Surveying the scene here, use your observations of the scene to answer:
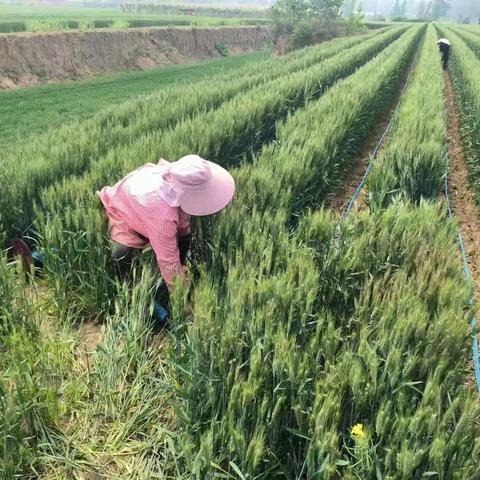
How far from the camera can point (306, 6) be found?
30.8 metres

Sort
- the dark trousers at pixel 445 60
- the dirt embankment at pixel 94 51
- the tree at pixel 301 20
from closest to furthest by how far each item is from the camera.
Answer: the dirt embankment at pixel 94 51, the dark trousers at pixel 445 60, the tree at pixel 301 20

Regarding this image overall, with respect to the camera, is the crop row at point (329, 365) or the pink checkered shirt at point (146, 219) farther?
the pink checkered shirt at point (146, 219)

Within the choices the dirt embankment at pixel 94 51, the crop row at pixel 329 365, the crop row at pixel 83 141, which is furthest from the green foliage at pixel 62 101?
the crop row at pixel 329 365

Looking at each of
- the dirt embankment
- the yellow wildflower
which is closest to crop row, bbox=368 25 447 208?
the yellow wildflower

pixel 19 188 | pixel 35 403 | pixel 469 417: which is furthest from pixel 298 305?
pixel 19 188

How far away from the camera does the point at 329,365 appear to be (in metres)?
1.78

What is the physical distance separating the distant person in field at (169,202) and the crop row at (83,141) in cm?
153

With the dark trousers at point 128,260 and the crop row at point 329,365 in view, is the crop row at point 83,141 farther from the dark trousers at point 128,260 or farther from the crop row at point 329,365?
the crop row at point 329,365

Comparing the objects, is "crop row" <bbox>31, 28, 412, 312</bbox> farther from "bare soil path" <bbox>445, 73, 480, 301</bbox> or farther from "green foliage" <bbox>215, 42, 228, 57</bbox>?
"green foliage" <bbox>215, 42, 228, 57</bbox>

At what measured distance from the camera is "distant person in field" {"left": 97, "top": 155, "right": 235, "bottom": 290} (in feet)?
8.33

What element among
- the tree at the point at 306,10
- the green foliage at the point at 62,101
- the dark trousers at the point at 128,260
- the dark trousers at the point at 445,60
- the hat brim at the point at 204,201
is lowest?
the green foliage at the point at 62,101

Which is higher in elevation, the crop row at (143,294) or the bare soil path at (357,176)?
the crop row at (143,294)

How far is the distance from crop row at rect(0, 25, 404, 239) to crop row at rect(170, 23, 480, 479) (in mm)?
2093

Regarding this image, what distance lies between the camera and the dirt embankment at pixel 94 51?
1702cm
